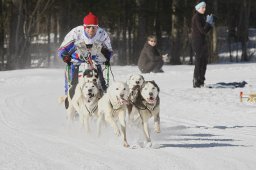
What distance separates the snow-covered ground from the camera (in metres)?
6.67

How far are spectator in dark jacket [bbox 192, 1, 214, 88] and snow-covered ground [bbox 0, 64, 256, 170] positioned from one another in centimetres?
58

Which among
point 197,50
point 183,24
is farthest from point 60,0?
point 197,50

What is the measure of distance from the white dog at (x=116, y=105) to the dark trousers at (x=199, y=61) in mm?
7940

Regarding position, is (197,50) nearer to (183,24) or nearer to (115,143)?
(115,143)

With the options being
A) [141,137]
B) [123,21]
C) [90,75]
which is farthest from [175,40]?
[141,137]

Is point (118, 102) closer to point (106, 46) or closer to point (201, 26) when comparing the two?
point (106, 46)

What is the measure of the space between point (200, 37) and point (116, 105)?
8.24 m

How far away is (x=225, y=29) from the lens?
50062 millimetres

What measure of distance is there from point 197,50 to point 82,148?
8.65 metres

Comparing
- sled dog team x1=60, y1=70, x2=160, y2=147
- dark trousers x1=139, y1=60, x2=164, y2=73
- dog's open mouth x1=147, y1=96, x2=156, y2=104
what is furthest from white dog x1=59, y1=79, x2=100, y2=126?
dark trousers x1=139, y1=60, x2=164, y2=73

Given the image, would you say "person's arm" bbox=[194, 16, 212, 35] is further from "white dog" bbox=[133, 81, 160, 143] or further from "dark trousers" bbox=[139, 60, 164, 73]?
"white dog" bbox=[133, 81, 160, 143]

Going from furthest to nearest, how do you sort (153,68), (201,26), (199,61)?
(153,68), (199,61), (201,26)

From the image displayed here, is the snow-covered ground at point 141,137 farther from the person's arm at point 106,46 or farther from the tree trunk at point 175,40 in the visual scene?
the tree trunk at point 175,40

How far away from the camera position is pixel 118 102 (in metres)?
7.77
